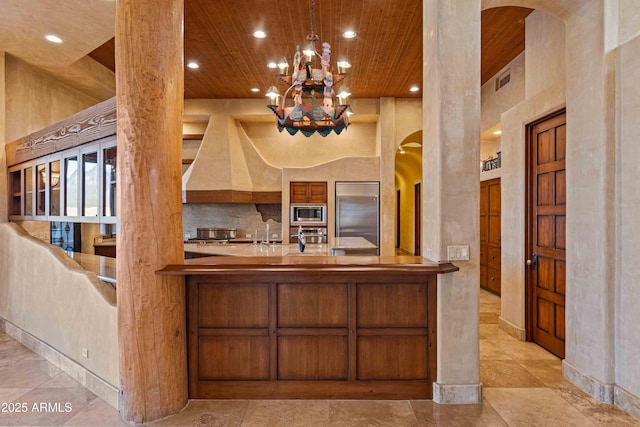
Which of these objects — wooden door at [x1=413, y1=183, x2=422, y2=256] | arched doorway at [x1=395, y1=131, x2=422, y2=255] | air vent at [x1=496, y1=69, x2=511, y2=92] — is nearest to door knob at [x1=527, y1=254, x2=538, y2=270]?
air vent at [x1=496, y1=69, x2=511, y2=92]

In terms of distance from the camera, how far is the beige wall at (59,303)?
2.82m

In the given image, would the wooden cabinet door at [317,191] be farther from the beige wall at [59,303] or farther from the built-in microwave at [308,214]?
the beige wall at [59,303]

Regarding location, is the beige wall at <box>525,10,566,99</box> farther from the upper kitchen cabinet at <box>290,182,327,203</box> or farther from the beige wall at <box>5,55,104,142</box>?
the beige wall at <box>5,55,104,142</box>

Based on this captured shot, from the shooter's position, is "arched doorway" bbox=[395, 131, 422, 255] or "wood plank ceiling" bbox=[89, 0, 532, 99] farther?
"arched doorway" bbox=[395, 131, 422, 255]

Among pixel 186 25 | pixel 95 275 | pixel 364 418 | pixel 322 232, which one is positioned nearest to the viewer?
pixel 364 418

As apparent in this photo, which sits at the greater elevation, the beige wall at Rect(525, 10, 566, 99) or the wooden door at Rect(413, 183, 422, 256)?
the beige wall at Rect(525, 10, 566, 99)

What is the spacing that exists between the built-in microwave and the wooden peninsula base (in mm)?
4976

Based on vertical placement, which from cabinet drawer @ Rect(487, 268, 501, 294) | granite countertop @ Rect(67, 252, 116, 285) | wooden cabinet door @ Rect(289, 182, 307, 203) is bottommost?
cabinet drawer @ Rect(487, 268, 501, 294)

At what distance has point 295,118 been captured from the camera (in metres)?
4.16

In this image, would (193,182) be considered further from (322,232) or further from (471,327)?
(471,327)

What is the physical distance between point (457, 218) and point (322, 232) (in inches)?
201

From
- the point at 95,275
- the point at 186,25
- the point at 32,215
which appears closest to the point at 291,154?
the point at 186,25

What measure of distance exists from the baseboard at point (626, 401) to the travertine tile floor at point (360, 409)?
5 cm

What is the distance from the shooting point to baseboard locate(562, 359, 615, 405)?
2.64m
